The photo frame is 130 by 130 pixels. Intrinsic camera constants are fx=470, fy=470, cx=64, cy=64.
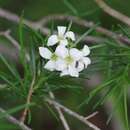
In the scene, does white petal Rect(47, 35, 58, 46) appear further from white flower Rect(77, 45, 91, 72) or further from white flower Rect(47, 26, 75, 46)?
white flower Rect(77, 45, 91, 72)

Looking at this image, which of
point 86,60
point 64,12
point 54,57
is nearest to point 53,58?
point 54,57

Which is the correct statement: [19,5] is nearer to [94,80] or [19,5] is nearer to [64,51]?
[94,80]

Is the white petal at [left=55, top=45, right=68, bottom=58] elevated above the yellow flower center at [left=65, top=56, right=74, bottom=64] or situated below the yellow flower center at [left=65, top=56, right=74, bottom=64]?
above

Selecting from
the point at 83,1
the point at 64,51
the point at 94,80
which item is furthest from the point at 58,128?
the point at 64,51

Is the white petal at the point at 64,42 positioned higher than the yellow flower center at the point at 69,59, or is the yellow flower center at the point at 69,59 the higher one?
the white petal at the point at 64,42

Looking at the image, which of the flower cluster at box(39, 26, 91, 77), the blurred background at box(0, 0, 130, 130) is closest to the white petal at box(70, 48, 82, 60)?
the flower cluster at box(39, 26, 91, 77)

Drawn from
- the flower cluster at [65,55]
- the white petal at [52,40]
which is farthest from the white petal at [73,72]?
the white petal at [52,40]

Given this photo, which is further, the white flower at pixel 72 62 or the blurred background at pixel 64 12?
the blurred background at pixel 64 12

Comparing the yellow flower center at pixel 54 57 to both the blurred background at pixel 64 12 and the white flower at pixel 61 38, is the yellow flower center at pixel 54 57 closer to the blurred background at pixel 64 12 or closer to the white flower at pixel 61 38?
the white flower at pixel 61 38
